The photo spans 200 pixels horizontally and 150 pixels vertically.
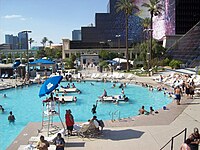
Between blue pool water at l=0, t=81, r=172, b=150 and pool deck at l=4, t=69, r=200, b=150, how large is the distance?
2983 mm

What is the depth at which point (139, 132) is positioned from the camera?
442 inches

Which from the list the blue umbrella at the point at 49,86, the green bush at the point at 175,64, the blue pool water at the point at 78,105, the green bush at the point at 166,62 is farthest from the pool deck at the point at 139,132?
the green bush at the point at 166,62

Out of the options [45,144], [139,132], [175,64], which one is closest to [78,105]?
[139,132]

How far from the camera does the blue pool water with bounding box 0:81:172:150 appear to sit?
15758mm

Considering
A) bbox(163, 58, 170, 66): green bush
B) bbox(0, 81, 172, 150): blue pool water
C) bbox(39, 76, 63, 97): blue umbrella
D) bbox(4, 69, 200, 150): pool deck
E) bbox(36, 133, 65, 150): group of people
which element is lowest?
bbox(0, 81, 172, 150): blue pool water

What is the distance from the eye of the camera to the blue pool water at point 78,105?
1576 centimetres

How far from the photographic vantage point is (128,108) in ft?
64.8

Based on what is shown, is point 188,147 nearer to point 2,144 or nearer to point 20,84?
point 2,144

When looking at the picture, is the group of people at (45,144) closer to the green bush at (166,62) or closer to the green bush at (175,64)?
the green bush at (175,64)

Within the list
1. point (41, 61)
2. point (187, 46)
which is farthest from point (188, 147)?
point (187, 46)

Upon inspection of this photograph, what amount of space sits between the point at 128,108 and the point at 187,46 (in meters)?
32.3

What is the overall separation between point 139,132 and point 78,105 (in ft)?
34.5

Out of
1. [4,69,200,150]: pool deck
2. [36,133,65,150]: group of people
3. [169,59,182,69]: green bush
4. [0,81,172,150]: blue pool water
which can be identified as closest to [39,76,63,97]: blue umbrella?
[4,69,200,150]: pool deck

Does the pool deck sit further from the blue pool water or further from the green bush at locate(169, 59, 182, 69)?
the green bush at locate(169, 59, 182, 69)
